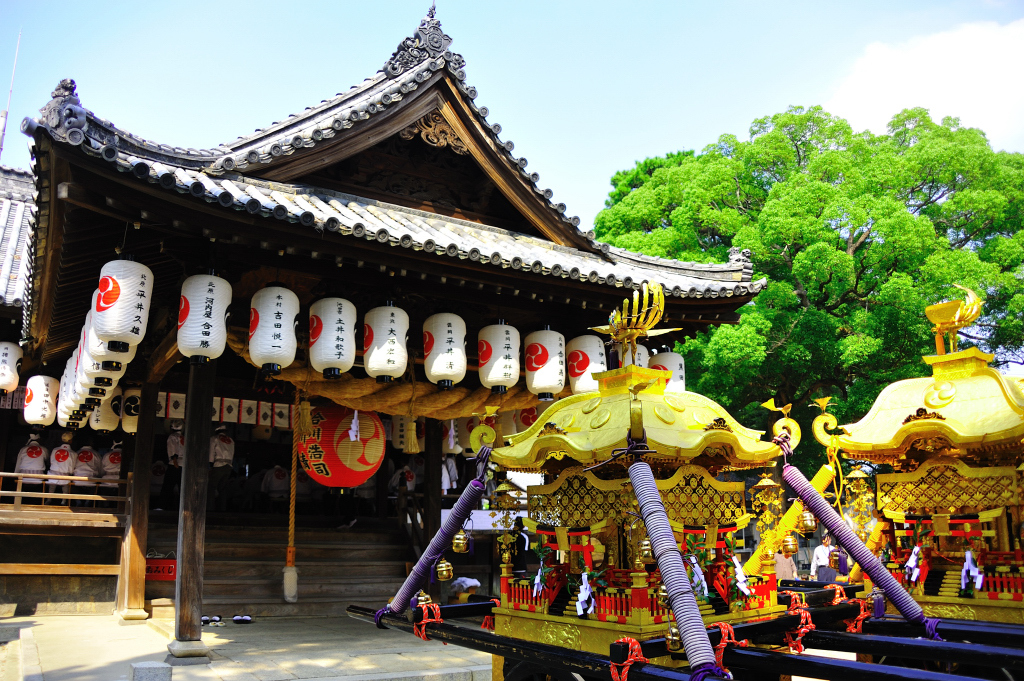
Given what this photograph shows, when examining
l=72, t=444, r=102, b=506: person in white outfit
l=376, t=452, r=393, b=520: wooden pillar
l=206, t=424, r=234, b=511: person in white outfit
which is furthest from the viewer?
l=376, t=452, r=393, b=520: wooden pillar

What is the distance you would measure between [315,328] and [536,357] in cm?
332

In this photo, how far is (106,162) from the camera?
6832 millimetres

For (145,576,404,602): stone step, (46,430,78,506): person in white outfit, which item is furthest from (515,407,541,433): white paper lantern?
(46,430,78,506): person in white outfit

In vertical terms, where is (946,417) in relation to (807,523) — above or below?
above

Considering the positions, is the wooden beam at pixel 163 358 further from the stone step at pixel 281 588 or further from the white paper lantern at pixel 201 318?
the stone step at pixel 281 588

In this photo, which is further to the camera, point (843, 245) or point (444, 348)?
point (843, 245)

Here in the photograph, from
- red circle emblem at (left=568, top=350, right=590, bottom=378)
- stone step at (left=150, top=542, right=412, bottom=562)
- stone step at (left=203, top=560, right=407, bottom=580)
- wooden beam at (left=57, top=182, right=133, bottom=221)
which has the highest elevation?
wooden beam at (left=57, top=182, right=133, bottom=221)

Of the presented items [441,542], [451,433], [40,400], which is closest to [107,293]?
[441,542]

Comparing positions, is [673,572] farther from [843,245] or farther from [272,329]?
[843,245]

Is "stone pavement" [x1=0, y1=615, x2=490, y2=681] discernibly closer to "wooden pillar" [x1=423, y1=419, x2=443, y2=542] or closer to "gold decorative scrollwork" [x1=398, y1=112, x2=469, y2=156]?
"wooden pillar" [x1=423, y1=419, x2=443, y2=542]

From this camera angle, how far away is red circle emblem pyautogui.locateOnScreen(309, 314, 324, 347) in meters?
8.79

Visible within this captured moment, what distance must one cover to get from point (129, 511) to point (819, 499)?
11841mm

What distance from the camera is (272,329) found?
8320mm

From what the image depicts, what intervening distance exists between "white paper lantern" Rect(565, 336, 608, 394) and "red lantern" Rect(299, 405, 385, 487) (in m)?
3.40
